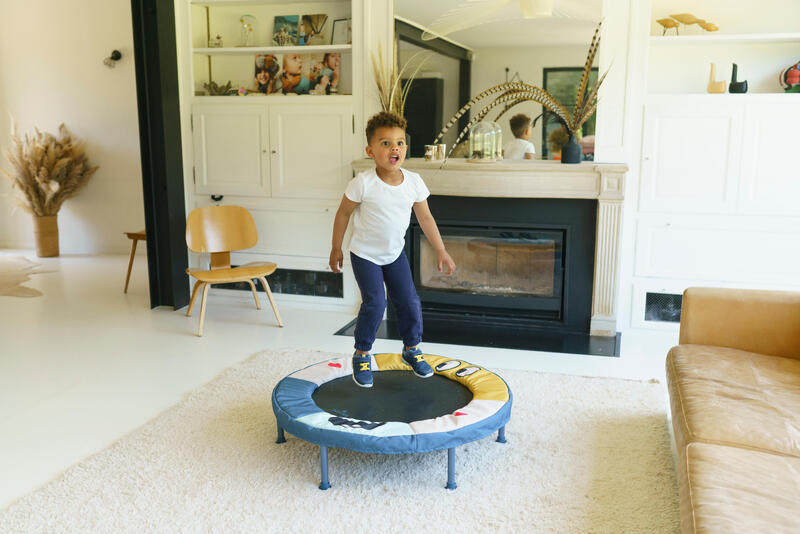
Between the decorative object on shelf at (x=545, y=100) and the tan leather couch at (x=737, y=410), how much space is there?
1787mm

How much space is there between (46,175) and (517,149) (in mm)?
4891

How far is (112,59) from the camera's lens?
7.04m

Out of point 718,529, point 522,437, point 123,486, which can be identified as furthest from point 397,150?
point 718,529

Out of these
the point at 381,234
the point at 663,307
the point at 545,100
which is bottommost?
the point at 663,307

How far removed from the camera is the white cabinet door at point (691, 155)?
4.18 meters

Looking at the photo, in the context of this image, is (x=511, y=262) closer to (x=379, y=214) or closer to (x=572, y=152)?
(x=572, y=152)

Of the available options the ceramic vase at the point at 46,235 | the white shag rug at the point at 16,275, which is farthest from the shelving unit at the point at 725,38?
the ceramic vase at the point at 46,235

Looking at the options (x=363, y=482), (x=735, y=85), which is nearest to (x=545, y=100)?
(x=735, y=85)

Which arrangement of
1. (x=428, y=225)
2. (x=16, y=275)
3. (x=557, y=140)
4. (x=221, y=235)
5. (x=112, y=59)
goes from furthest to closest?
(x=112, y=59)
(x=16, y=275)
(x=221, y=235)
(x=557, y=140)
(x=428, y=225)

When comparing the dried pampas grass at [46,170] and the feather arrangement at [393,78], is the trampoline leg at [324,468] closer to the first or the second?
the feather arrangement at [393,78]

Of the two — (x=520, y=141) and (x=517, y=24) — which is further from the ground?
(x=517, y=24)

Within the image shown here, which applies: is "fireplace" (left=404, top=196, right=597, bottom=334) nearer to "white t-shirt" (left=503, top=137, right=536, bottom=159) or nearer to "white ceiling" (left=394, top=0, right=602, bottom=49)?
"white t-shirt" (left=503, top=137, right=536, bottom=159)

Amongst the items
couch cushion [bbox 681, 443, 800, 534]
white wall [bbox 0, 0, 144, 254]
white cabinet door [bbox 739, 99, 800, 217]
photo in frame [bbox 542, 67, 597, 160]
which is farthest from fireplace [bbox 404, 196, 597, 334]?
white wall [bbox 0, 0, 144, 254]

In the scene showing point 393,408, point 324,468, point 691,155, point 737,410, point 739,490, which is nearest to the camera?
point 739,490
